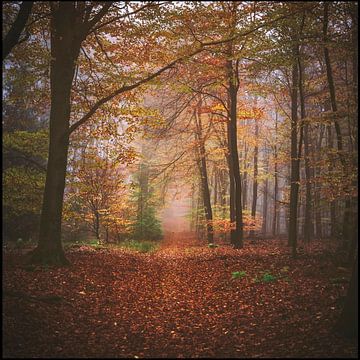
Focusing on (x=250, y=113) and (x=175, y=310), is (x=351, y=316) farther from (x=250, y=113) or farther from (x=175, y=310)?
(x=250, y=113)

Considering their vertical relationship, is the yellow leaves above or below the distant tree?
above

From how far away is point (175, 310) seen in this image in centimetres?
820

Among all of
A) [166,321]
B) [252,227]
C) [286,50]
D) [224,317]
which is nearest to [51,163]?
[166,321]

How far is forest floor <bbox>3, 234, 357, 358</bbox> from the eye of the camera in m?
5.73

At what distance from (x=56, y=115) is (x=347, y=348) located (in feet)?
32.8

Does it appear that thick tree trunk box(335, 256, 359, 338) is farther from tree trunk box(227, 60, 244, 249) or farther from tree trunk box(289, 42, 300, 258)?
tree trunk box(227, 60, 244, 249)

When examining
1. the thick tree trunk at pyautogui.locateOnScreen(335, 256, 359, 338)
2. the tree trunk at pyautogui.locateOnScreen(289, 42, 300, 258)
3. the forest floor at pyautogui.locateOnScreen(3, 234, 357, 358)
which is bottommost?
the forest floor at pyautogui.locateOnScreen(3, 234, 357, 358)

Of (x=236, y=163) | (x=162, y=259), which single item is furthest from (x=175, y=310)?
(x=236, y=163)

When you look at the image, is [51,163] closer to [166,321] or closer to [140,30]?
[140,30]

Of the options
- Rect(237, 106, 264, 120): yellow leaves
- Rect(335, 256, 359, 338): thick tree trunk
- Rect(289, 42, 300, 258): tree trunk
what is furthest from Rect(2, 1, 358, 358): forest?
Rect(237, 106, 264, 120): yellow leaves

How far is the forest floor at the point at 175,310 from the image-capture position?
573cm

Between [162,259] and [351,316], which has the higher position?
[351,316]

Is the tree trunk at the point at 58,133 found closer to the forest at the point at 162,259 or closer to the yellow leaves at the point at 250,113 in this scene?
the forest at the point at 162,259

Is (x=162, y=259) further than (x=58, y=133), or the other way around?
(x=162, y=259)
